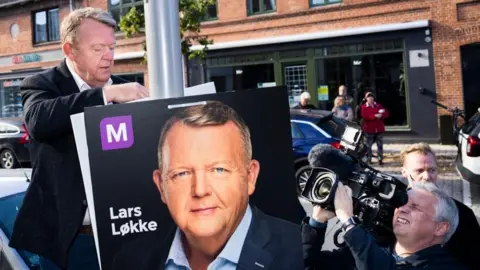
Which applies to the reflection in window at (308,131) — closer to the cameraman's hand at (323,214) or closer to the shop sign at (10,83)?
the cameraman's hand at (323,214)

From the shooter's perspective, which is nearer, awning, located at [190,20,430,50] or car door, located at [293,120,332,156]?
car door, located at [293,120,332,156]

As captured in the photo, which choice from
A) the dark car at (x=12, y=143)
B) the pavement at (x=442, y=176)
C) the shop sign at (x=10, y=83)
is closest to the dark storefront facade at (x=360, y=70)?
the pavement at (x=442, y=176)

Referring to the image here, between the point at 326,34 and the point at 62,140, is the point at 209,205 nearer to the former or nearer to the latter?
the point at 62,140

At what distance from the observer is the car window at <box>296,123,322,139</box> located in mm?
9406

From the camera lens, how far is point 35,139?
1.93m

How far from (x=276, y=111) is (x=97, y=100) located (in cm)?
64

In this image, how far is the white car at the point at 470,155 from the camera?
22.8 feet

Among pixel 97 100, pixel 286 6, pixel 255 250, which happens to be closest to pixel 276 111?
pixel 255 250

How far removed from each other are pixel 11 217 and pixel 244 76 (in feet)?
49.9

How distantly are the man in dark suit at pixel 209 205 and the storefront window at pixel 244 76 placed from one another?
16168 millimetres

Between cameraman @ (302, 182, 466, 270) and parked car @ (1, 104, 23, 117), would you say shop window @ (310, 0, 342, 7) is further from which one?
cameraman @ (302, 182, 466, 270)

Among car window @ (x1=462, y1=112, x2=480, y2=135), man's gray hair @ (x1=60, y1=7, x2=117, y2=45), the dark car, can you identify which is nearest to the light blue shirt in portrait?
man's gray hair @ (x1=60, y1=7, x2=117, y2=45)

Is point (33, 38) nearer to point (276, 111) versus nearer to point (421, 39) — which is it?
point (421, 39)

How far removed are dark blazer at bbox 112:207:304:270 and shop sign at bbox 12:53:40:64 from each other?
23.3m
